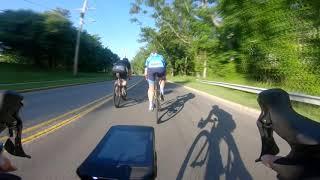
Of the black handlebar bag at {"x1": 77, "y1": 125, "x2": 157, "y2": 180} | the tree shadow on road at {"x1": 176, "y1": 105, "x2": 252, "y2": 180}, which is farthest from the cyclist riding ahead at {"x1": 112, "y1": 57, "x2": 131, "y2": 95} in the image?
the black handlebar bag at {"x1": 77, "y1": 125, "x2": 157, "y2": 180}

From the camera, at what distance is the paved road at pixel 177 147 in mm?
6668

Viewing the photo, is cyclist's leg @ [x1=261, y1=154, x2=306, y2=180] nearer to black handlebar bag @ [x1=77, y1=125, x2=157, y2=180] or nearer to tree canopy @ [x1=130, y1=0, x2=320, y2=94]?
black handlebar bag @ [x1=77, y1=125, x2=157, y2=180]

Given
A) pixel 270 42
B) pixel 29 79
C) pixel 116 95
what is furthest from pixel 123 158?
pixel 29 79

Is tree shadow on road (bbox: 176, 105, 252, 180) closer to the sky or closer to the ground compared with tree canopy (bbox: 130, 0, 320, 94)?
closer to the ground

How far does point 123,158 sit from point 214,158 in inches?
189

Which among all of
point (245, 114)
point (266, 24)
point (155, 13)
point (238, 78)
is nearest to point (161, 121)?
point (245, 114)

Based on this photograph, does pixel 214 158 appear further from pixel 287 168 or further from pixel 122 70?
pixel 122 70

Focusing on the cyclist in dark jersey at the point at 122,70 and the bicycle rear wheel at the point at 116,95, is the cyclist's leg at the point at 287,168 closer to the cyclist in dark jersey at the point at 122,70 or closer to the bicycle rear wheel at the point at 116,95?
the bicycle rear wheel at the point at 116,95

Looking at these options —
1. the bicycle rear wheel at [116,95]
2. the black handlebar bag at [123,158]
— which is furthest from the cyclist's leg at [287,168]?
the bicycle rear wheel at [116,95]

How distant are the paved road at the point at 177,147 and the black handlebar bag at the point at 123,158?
2.95 m

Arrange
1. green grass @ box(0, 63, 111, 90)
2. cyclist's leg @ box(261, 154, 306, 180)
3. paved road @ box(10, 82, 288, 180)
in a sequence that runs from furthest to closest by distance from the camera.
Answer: green grass @ box(0, 63, 111, 90), paved road @ box(10, 82, 288, 180), cyclist's leg @ box(261, 154, 306, 180)

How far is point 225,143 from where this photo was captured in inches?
365

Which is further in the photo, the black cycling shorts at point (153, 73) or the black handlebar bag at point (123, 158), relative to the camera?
the black cycling shorts at point (153, 73)

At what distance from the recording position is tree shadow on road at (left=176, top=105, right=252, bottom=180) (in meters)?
6.72
